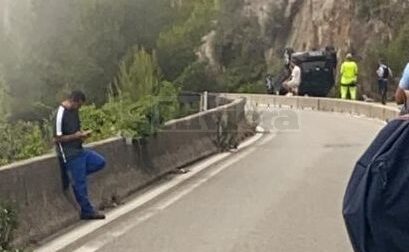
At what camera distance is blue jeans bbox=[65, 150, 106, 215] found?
1124 centimetres

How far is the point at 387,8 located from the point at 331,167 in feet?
120

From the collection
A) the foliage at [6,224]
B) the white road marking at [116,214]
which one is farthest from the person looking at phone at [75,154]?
the foliage at [6,224]

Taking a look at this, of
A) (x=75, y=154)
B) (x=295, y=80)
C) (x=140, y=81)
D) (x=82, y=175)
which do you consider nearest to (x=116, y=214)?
(x=82, y=175)

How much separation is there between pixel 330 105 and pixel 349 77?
182 cm

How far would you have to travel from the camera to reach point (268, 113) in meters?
36.5

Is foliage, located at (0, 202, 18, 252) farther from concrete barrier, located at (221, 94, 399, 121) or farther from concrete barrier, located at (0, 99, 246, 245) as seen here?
concrete barrier, located at (221, 94, 399, 121)

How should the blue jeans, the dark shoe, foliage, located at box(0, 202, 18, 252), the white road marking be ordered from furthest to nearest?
the dark shoe, the blue jeans, the white road marking, foliage, located at box(0, 202, 18, 252)

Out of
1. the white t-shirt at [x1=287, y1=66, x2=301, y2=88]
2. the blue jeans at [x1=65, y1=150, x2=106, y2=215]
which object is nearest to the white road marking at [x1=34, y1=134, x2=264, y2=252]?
the blue jeans at [x1=65, y1=150, x2=106, y2=215]

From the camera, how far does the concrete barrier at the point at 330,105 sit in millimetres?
31894

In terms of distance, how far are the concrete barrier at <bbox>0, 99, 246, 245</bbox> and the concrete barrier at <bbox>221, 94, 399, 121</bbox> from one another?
977cm

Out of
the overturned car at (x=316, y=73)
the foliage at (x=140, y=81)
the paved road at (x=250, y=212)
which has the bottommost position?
the overturned car at (x=316, y=73)

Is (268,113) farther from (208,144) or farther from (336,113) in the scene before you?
(208,144)

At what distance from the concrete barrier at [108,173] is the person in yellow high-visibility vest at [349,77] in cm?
1564

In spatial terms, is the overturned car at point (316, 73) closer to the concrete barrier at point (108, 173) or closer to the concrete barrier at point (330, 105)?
the concrete barrier at point (330, 105)
